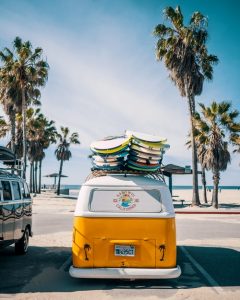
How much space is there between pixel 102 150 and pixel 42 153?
48.5m

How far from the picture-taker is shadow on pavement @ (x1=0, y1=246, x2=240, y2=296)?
6203 millimetres

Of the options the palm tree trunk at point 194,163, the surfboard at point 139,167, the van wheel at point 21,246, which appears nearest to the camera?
the surfboard at point 139,167

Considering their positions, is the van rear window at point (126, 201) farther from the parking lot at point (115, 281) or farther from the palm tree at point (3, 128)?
the palm tree at point (3, 128)

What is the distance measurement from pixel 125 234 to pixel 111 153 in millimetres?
1486

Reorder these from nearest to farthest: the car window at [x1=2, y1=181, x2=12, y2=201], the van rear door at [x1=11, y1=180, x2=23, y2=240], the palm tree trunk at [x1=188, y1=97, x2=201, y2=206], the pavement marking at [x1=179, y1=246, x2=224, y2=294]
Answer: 1. the pavement marking at [x1=179, y1=246, x2=224, y2=294]
2. the car window at [x1=2, y1=181, x2=12, y2=201]
3. the van rear door at [x1=11, y1=180, x2=23, y2=240]
4. the palm tree trunk at [x1=188, y1=97, x2=201, y2=206]

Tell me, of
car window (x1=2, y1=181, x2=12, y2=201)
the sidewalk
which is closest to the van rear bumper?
→ car window (x1=2, y1=181, x2=12, y2=201)

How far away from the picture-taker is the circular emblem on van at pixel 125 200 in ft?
20.4

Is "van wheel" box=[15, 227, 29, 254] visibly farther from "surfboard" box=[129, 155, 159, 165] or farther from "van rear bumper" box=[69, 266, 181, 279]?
"surfboard" box=[129, 155, 159, 165]

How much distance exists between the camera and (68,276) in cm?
707

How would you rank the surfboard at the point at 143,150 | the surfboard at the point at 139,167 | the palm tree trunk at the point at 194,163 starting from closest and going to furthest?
the surfboard at the point at 143,150 → the surfboard at the point at 139,167 → the palm tree trunk at the point at 194,163

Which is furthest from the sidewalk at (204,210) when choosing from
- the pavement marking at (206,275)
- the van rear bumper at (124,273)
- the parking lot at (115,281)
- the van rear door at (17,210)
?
the van rear bumper at (124,273)

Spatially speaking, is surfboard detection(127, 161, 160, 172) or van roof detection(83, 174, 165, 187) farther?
surfboard detection(127, 161, 160, 172)

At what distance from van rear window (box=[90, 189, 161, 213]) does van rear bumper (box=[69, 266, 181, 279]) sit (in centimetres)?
99

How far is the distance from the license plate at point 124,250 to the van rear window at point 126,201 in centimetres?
62
